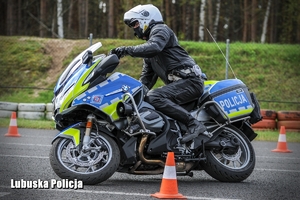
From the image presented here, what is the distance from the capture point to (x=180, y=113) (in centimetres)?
788

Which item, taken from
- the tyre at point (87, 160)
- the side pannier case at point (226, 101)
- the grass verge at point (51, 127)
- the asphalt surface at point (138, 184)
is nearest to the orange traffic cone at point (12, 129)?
the grass verge at point (51, 127)

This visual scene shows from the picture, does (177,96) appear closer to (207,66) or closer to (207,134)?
(207,134)

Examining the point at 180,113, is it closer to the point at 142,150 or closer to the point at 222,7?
the point at 142,150

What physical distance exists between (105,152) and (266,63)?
19984 millimetres

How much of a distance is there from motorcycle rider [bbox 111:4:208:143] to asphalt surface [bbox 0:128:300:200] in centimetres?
69

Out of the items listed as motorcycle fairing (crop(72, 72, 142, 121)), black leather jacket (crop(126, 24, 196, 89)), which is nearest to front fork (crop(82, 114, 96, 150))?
motorcycle fairing (crop(72, 72, 142, 121))

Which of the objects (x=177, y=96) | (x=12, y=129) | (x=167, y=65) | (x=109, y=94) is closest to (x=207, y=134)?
(x=177, y=96)

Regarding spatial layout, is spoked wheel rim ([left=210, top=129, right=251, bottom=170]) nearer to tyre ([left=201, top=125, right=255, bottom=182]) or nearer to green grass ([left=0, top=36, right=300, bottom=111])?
tyre ([left=201, top=125, right=255, bottom=182])

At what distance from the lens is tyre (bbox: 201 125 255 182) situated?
318 inches

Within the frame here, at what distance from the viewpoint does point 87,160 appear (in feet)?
24.2

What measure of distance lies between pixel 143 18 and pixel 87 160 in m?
1.78

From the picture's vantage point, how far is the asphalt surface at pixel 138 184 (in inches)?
267

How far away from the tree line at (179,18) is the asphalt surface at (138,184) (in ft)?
90.5

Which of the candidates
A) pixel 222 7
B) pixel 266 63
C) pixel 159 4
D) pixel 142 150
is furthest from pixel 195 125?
pixel 222 7
